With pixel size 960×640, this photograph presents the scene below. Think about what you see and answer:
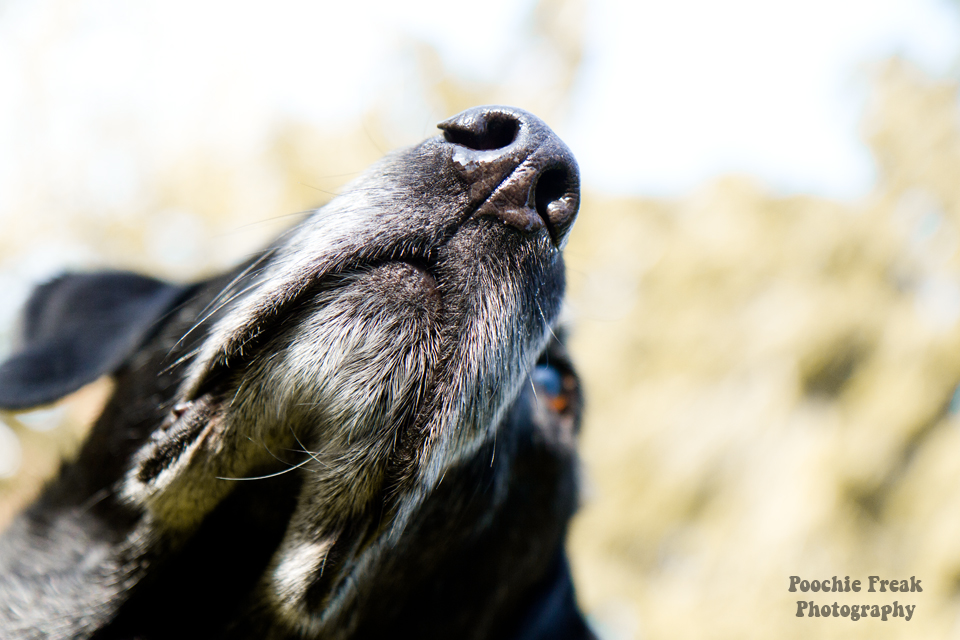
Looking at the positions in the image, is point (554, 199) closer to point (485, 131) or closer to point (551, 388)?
point (485, 131)

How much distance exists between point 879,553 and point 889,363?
11.7ft

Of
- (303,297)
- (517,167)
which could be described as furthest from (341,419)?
(517,167)

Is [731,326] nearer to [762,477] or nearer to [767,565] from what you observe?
[762,477]

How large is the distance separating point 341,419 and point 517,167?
71cm

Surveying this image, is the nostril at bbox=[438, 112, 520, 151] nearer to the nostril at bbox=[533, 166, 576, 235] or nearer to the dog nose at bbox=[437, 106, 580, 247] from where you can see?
the dog nose at bbox=[437, 106, 580, 247]

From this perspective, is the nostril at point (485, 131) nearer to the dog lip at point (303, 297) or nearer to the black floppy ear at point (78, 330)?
the dog lip at point (303, 297)

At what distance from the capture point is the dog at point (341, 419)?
4.45 ft

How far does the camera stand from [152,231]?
43.1 ft

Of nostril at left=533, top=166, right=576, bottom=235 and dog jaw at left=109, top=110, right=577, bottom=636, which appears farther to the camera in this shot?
nostril at left=533, top=166, right=576, bottom=235

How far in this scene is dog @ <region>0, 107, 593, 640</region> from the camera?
53.4 inches

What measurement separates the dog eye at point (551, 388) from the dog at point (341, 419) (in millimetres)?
339

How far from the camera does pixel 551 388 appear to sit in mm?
2500

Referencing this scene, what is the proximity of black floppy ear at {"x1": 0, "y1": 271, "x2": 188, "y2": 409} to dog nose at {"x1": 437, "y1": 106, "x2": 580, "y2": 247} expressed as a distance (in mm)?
1603

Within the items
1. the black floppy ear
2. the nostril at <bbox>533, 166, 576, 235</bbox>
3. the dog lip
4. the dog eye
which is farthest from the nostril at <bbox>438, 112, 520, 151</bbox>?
the black floppy ear
